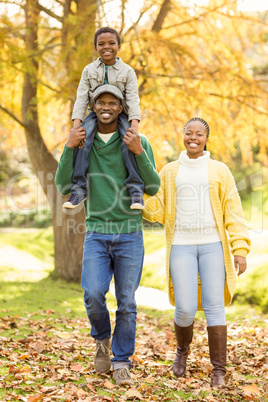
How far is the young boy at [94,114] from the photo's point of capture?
3.18 metres

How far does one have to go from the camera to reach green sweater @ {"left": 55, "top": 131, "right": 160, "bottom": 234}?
3.19 metres

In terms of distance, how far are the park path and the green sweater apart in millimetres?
4372

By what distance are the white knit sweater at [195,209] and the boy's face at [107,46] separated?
92 cm

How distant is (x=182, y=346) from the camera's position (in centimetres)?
350

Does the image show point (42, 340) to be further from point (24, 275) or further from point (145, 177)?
point (24, 275)

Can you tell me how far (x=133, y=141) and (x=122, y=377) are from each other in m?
1.59

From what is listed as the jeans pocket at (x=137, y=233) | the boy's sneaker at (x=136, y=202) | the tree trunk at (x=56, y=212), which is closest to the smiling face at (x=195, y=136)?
the boy's sneaker at (x=136, y=202)

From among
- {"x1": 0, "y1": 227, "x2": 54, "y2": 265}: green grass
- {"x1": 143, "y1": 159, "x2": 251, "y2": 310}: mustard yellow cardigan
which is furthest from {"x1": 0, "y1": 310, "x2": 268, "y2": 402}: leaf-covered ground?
{"x1": 0, "y1": 227, "x2": 54, "y2": 265}: green grass

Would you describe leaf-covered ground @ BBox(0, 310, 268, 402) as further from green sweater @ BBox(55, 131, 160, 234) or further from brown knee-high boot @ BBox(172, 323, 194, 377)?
green sweater @ BBox(55, 131, 160, 234)

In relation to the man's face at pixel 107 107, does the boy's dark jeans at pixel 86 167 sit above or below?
below

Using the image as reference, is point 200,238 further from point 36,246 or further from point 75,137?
point 36,246

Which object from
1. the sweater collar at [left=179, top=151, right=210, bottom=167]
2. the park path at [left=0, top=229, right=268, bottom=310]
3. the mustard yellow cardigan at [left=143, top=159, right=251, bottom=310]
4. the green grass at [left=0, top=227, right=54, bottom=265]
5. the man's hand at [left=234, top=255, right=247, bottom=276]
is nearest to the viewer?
the man's hand at [left=234, top=255, right=247, bottom=276]

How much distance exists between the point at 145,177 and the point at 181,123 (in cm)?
357

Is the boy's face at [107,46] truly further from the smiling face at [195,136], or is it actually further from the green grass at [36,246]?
the green grass at [36,246]
